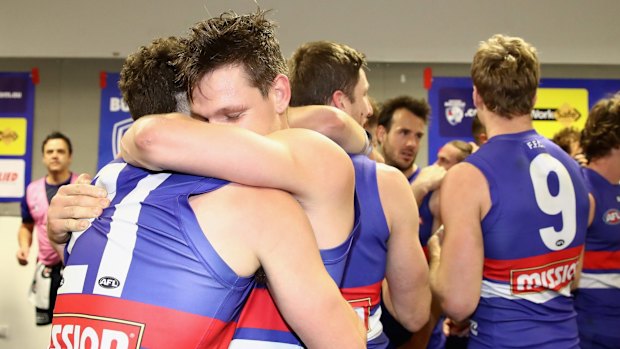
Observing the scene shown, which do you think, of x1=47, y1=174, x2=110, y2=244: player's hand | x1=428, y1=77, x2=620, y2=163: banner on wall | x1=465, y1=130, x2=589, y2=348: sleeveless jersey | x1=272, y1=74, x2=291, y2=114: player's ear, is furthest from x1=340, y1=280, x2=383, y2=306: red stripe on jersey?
x1=428, y1=77, x2=620, y2=163: banner on wall

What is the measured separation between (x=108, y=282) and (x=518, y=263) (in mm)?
1321

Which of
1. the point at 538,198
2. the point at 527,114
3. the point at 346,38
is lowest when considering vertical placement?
the point at 538,198

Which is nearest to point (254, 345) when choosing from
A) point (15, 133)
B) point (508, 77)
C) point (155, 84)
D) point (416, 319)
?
point (155, 84)

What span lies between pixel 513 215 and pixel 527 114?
1.20ft

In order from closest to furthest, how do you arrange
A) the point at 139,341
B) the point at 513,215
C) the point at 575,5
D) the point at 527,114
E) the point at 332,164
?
the point at 139,341
the point at 332,164
the point at 513,215
the point at 527,114
the point at 575,5

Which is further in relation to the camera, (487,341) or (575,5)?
(575,5)

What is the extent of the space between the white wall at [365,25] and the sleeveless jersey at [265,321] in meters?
3.98

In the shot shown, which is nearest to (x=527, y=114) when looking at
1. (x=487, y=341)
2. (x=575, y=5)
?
(x=487, y=341)

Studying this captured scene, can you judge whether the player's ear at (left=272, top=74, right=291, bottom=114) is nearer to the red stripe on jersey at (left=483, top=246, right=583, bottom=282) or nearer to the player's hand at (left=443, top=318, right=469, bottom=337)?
the red stripe on jersey at (left=483, top=246, right=583, bottom=282)

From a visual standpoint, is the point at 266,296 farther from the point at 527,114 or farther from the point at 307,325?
the point at 527,114

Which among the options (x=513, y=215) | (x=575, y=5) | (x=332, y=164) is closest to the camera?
(x=332, y=164)

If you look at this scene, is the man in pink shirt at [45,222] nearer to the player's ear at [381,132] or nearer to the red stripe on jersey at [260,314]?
the player's ear at [381,132]

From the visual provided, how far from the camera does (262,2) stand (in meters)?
5.20

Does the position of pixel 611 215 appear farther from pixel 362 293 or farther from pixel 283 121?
pixel 283 121
